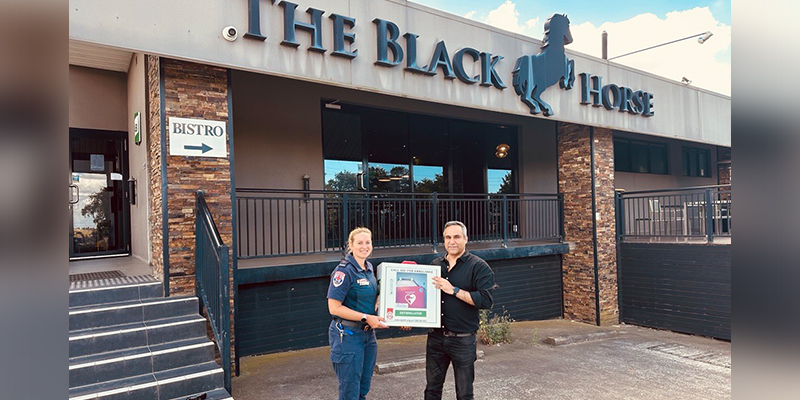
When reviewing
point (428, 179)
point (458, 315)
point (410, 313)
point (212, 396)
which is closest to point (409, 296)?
point (410, 313)

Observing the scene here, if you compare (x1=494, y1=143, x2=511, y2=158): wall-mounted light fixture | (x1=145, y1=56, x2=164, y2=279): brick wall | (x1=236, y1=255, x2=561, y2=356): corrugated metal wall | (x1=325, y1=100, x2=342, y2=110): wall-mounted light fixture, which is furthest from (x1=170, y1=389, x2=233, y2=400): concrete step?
(x1=494, y1=143, x2=511, y2=158): wall-mounted light fixture

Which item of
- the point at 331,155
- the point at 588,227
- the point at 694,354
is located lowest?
the point at 694,354

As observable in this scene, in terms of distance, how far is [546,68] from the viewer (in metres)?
9.67

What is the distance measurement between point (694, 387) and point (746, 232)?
22.5 feet

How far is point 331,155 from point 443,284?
615cm

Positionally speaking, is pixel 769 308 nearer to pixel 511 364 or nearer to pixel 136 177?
pixel 511 364

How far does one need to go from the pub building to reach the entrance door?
32 millimetres

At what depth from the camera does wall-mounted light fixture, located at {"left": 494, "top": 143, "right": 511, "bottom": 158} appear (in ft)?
41.0

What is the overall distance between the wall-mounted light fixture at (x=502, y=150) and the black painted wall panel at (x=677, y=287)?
11.9 ft

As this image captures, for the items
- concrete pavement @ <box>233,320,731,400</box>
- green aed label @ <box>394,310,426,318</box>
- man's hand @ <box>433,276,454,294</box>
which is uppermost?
man's hand @ <box>433,276,454,294</box>

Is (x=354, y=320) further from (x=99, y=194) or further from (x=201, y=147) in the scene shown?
(x=99, y=194)

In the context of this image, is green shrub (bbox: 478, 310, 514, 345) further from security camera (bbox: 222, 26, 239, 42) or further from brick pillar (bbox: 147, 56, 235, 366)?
security camera (bbox: 222, 26, 239, 42)

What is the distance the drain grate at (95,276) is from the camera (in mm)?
6209

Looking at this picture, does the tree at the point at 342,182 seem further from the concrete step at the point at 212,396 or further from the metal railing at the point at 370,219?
the concrete step at the point at 212,396
